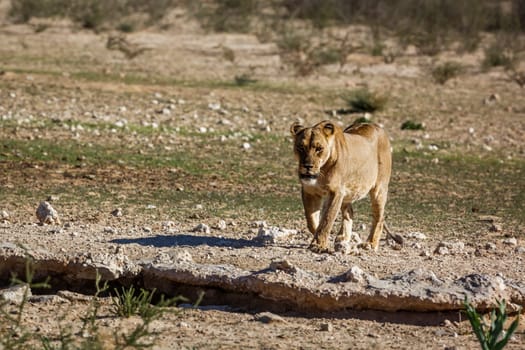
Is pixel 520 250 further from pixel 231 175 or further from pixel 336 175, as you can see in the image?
pixel 231 175

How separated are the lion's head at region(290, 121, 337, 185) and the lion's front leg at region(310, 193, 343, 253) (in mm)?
252

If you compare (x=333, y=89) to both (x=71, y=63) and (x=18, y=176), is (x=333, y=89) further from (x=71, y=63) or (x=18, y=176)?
(x=18, y=176)

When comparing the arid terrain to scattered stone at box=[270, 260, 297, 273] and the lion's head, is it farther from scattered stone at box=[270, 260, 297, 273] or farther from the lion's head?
the lion's head

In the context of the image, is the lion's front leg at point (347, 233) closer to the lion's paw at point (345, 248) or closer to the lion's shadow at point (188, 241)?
the lion's paw at point (345, 248)

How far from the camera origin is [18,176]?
1289 centimetres

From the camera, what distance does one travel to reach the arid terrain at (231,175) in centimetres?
755

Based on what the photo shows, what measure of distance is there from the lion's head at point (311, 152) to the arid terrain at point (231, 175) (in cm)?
58

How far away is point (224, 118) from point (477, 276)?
10.4m

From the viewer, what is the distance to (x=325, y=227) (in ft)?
28.0

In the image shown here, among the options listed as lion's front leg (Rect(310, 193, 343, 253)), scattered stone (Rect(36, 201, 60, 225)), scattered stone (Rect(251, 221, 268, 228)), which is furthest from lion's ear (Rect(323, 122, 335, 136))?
scattered stone (Rect(36, 201, 60, 225))

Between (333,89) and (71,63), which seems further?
(71,63)

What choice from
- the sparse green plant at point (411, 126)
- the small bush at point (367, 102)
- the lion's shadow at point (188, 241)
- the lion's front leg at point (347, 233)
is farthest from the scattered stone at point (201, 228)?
the small bush at point (367, 102)

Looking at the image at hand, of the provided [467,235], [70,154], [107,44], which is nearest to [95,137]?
[70,154]

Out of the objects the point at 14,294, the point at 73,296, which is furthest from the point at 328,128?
the point at 14,294
